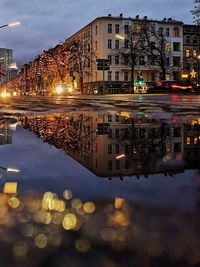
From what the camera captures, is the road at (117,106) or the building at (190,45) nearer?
the road at (117,106)

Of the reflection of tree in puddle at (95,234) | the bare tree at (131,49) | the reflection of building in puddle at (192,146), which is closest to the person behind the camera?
the reflection of tree in puddle at (95,234)

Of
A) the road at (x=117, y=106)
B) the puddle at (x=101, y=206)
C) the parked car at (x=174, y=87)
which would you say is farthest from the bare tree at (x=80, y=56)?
the puddle at (x=101, y=206)

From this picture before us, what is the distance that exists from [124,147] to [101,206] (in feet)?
7.91

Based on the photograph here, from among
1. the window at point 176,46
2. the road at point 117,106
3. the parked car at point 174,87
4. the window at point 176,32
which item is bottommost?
the road at point 117,106

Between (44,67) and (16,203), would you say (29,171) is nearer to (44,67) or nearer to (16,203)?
(16,203)

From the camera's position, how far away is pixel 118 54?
87438mm

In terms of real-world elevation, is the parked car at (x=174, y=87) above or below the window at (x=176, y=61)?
below

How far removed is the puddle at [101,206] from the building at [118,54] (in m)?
79.9

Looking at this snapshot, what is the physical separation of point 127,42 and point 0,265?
86.7 meters

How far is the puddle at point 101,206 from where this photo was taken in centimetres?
174

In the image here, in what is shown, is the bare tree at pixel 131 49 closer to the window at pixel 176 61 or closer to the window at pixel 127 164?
the window at pixel 176 61

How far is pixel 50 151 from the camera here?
183 inches

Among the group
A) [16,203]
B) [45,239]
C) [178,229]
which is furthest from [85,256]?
[16,203]

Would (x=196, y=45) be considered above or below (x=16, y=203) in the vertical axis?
above
